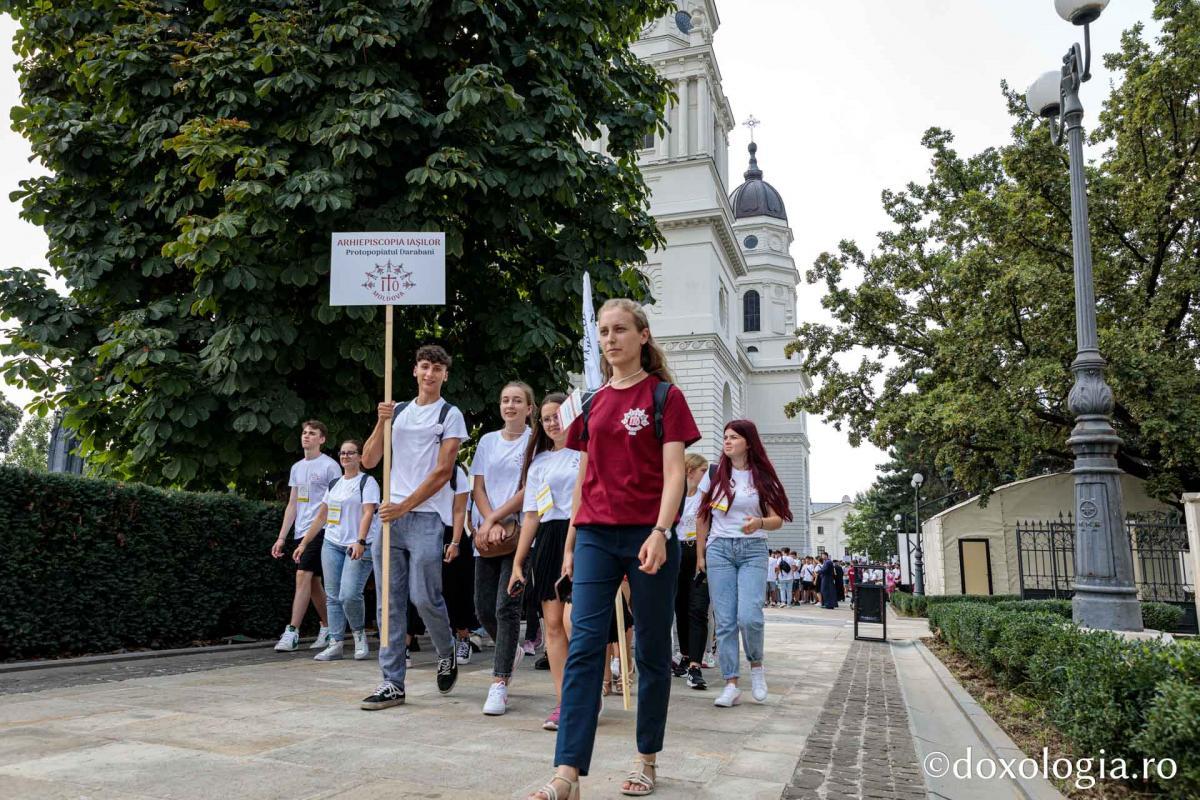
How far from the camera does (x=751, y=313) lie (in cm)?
7419

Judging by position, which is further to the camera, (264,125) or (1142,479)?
(1142,479)

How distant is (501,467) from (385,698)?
5.54ft

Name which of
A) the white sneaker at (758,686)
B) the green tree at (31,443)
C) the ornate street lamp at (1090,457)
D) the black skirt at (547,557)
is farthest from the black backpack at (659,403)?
the green tree at (31,443)

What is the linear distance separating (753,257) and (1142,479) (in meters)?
53.5

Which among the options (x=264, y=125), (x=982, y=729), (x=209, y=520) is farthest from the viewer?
(x=264, y=125)

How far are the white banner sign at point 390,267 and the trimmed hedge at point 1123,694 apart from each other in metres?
4.81

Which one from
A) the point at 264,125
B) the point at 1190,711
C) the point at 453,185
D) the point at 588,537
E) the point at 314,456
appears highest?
the point at 264,125

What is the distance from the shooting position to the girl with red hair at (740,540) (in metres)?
6.34

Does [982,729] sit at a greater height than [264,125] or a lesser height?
lesser

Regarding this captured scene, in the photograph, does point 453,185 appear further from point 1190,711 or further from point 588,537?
point 1190,711

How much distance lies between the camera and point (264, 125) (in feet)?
35.4

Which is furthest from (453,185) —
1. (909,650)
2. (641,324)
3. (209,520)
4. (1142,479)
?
(1142,479)

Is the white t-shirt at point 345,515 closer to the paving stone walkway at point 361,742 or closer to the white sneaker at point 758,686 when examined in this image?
the paving stone walkway at point 361,742

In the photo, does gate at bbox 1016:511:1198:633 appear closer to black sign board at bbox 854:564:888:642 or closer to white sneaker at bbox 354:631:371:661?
black sign board at bbox 854:564:888:642
